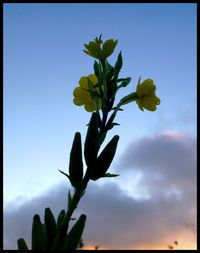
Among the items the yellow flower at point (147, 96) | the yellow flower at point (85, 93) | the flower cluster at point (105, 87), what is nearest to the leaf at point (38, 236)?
the flower cluster at point (105, 87)

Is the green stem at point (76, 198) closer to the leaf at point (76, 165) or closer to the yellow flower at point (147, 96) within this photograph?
the leaf at point (76, 165)

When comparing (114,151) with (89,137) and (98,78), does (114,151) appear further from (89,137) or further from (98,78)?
(98,78)

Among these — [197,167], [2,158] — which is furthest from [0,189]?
[197,167]

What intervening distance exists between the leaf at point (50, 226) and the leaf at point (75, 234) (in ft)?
0.25

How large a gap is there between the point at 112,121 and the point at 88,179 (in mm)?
298

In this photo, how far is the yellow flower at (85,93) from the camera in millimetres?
2016

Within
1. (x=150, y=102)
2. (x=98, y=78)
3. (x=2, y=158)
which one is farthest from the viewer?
(x=2, y=158)

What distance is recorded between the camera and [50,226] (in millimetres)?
1652

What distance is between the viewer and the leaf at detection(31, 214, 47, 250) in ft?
5.20

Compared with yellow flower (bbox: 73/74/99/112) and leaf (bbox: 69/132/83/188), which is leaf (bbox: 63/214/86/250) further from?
yellow flower (bbox: 73/74/99/112)

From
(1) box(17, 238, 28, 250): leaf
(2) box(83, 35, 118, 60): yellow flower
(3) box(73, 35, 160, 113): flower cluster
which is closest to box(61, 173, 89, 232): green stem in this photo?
(1) box(17, 238, 28, 250): leaf

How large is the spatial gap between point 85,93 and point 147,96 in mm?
343

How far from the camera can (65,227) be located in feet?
5.18

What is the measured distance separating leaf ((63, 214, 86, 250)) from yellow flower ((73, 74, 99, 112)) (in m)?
0.65
